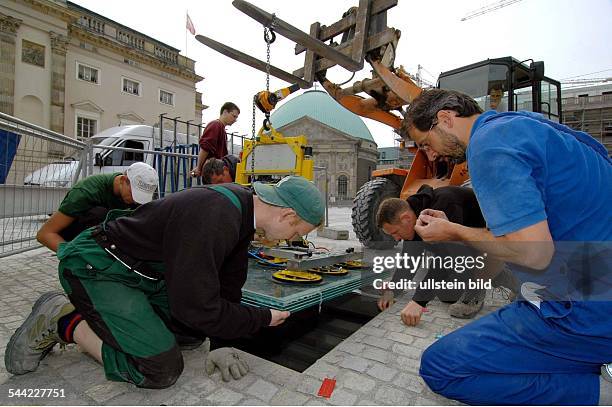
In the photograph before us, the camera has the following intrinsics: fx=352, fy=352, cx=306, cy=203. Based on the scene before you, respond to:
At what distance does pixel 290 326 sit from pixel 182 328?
1088mm

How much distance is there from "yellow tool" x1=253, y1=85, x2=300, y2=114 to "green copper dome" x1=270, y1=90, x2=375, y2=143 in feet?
146

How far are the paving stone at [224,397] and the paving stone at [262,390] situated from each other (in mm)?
80

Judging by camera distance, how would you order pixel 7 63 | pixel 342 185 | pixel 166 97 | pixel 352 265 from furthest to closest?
pixel 342 185, pixel 166 97, pixel 7 63, pixel 352 265

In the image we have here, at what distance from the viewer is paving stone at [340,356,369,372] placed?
2.21 meters

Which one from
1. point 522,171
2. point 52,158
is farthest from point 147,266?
point 52,158

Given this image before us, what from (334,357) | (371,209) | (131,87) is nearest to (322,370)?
(334,357)

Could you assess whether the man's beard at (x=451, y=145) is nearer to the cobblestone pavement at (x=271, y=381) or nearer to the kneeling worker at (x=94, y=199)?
A: the cobblestone pavement at (x=271, y=381)

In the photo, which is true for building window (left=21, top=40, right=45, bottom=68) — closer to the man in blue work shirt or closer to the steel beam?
the steel beam

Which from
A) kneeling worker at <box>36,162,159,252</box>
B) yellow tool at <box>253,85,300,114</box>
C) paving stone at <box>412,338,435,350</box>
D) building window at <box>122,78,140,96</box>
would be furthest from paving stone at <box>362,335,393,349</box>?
building window at <box>122,78,140,96</box>

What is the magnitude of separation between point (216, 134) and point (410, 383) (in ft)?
14.1

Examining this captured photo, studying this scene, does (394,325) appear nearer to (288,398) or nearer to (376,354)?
(376,354)

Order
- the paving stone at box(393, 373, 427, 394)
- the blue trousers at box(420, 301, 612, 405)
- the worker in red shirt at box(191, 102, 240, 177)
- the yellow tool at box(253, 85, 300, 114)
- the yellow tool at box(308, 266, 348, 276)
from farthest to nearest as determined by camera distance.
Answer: the worker in red shirt at box(191, 102, 240, 177), the yellow tool at box(253, 85, 300, 114), the yellow tool at box(308, 266, 348, 276), the paving stone at box(393, 373, 427, 394), the blue trousers at box(420, 301, 612, 405)

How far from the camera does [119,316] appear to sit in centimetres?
192

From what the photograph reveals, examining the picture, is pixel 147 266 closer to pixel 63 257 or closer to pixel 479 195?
A: pixel 63 257
